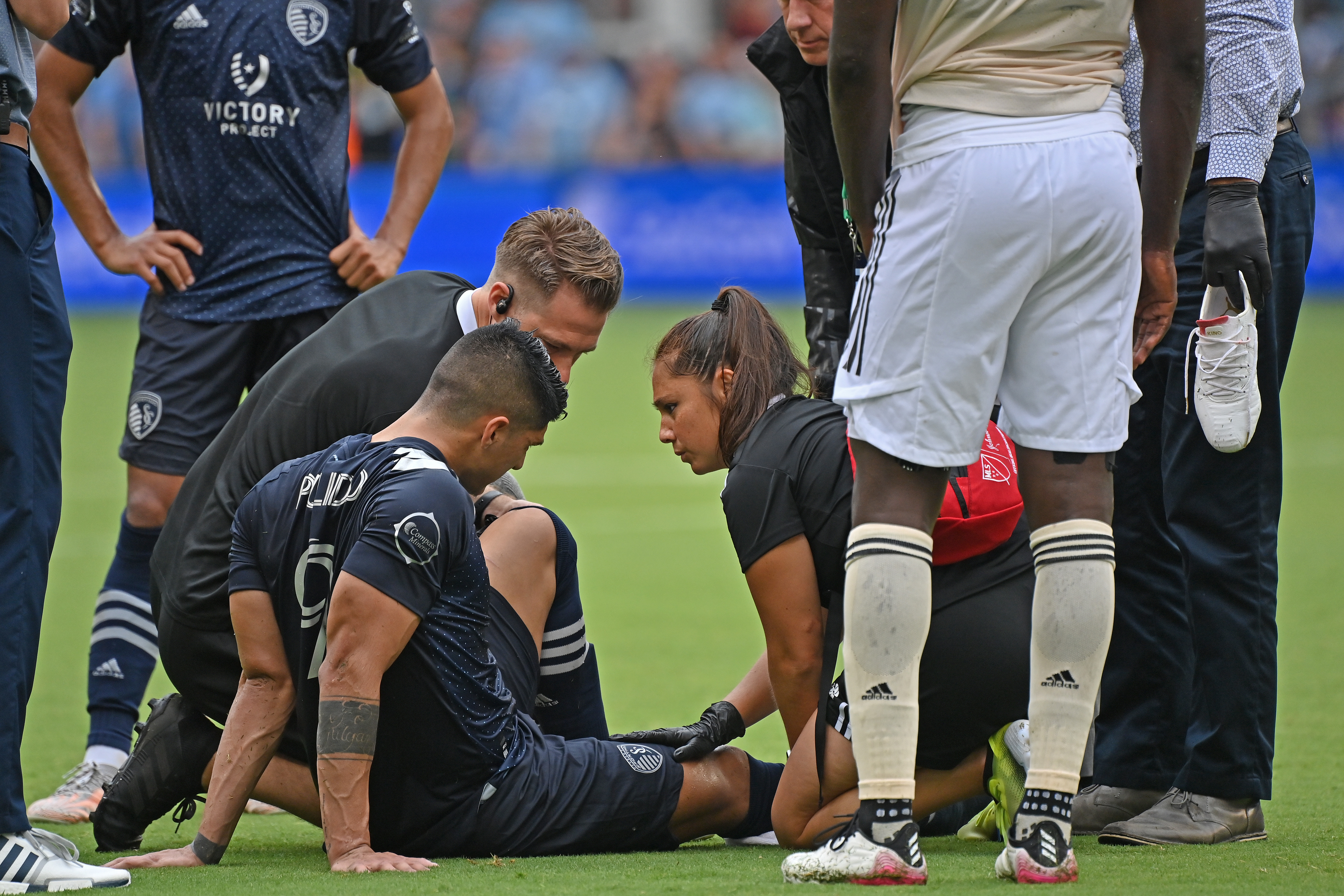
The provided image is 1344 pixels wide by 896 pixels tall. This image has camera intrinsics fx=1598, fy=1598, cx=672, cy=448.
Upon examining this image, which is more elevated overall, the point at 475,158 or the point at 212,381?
the point at 475,158

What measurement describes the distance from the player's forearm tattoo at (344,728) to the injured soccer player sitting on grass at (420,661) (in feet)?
0.05

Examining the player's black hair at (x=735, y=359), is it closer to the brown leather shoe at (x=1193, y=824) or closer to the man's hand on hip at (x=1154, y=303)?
the man's hand on hip at (x=1154, y=303)

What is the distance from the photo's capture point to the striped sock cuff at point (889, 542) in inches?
109

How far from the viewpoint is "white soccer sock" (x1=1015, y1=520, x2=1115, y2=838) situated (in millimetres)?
2766

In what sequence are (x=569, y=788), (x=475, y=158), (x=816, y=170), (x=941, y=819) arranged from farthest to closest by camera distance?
1. (x=475, y=158)
2. (x=816, y=170)
3. (x=941, y=819)
4. (x=569, y=788)

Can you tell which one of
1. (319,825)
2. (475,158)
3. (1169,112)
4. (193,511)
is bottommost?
(319,825)

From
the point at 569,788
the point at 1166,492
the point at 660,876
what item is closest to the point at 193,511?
the point at 569,788

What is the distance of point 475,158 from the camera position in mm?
21219

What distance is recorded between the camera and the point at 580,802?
3.39 metres

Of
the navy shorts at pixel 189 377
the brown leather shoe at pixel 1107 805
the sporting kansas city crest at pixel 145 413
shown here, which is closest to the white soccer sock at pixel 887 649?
the brown leather shoe at pixel 1107 805

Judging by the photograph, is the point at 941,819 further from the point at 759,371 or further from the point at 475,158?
the point at 475,158

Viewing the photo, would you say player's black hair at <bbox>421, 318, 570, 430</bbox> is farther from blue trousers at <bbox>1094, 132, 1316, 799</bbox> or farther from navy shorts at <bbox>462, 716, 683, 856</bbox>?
blue trousers at <bbox>1094, 132, 1316, 799</bbox>

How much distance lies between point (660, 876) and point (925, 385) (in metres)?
1.07

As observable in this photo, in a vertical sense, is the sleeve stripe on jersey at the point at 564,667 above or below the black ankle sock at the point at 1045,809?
above
